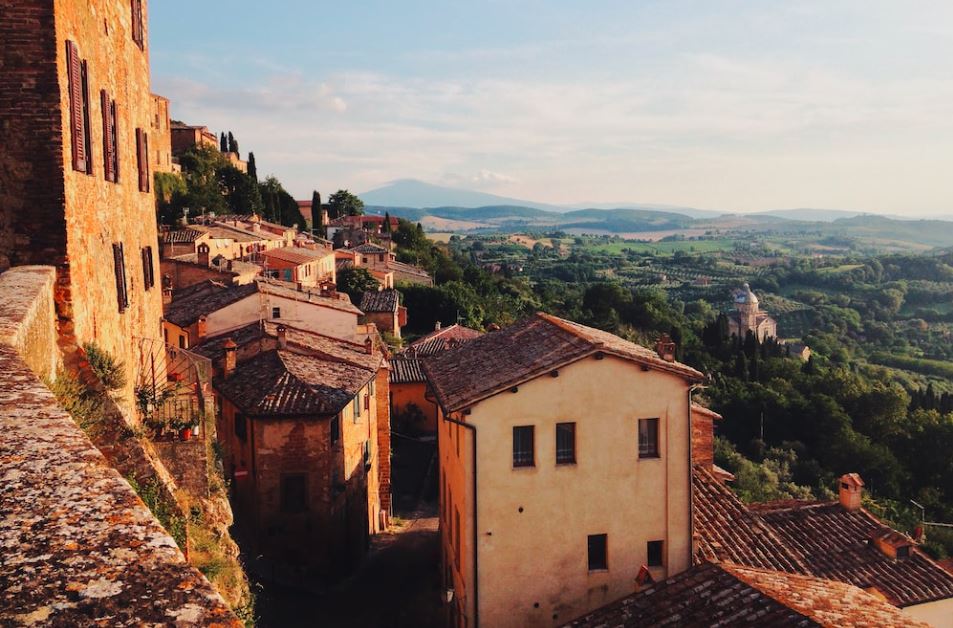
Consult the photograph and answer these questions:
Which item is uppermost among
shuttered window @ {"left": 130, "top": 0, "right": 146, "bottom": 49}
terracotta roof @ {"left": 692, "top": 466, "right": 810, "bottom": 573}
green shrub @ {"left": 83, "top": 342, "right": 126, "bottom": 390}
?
shuttered window @ {"left": 130, "top": 0, "right": 146, "bottom": 49}

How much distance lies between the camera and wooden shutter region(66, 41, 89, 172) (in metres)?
8.68

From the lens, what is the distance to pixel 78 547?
275 cm

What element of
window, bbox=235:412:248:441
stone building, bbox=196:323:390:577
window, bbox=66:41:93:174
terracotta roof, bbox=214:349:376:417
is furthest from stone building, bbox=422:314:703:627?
window, bbox=66:41:93:174

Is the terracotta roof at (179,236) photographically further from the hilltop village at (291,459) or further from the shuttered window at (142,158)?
the shuttered window at (142,158)

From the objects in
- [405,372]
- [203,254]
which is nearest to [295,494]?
[405,372]

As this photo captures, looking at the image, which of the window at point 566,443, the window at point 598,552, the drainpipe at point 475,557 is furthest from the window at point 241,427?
the window at point 598,552

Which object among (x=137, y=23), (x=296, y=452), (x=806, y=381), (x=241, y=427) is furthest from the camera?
(x=806, y=381)

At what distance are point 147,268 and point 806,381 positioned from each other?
199 ft

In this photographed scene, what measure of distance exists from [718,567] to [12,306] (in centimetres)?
1286

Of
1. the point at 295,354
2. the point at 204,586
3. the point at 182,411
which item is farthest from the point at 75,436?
the point at 295,354

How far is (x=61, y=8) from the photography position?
8.27 metres

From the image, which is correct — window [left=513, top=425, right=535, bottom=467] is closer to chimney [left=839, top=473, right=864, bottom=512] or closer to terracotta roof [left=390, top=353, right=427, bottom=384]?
chimney [left=839, top=473, right=864, bottom=512]

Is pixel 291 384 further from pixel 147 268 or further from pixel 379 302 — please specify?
Result: pixel 379 302

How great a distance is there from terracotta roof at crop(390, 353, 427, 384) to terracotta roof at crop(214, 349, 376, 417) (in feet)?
44.6
